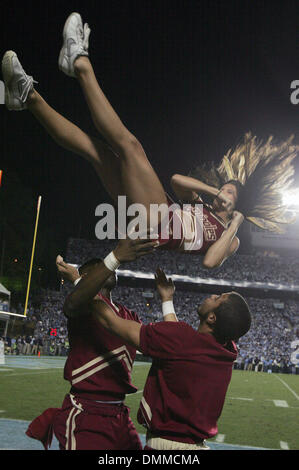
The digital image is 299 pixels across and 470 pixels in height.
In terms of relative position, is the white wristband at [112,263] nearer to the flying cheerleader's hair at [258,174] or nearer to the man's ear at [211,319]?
the man's ear at [211,319]

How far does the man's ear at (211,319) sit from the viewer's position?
8.67ft

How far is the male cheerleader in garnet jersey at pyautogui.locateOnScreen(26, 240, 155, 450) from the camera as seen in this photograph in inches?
109

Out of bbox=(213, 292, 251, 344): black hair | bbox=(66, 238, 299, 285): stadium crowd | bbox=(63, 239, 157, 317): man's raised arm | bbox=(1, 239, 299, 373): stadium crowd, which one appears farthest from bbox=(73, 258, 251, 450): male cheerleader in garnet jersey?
bbox=(66, 238, 299, 285): stadium crowd

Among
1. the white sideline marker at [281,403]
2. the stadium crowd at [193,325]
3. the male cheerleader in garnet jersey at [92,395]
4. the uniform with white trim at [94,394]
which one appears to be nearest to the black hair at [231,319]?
the male cheerleader in garnet jersey at [92,395]

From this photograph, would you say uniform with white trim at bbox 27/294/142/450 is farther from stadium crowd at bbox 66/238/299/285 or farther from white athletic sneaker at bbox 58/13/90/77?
stadium crowd at bbox 66/238/299/285

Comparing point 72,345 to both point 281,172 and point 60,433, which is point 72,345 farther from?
point 281,172

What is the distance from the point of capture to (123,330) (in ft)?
8.32

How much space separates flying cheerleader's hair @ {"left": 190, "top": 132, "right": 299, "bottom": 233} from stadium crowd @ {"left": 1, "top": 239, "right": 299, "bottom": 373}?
20816mm

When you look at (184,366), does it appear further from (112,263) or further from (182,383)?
(112,263)

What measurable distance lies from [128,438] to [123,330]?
2.46ft

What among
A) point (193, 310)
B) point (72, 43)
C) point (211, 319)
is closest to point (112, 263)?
point (211, 319)

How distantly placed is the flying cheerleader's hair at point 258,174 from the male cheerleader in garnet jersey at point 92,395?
153 cm

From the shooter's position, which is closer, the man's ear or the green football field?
the man's ear
